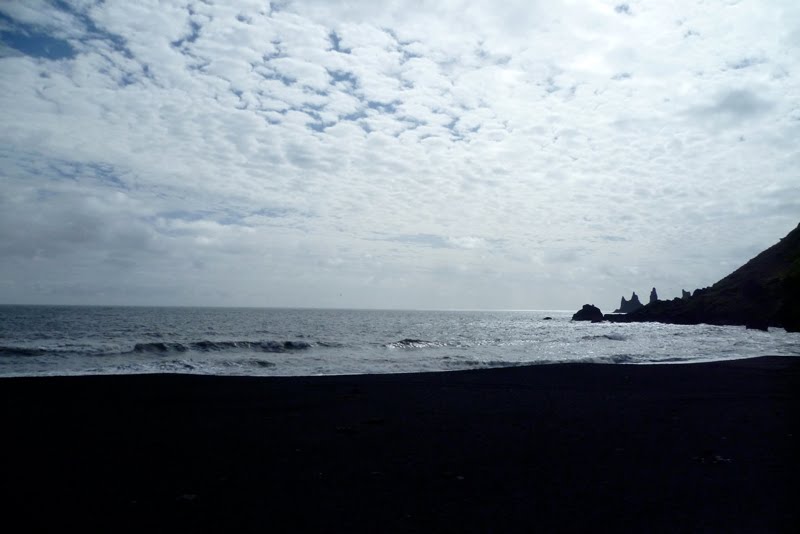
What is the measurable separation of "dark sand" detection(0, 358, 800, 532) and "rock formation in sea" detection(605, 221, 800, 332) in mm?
56529

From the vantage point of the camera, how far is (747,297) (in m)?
79.8

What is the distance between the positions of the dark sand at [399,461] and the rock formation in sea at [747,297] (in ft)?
185

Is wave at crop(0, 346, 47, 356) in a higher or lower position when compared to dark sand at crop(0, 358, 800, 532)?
lower

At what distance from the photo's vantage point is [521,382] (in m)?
20.7

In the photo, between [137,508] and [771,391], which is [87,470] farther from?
[771,391]

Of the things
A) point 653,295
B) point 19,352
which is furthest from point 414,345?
point 653,295

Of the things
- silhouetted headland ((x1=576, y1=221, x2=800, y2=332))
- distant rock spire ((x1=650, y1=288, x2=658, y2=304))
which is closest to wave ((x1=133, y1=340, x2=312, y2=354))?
silhouetted headland ((x1=576, y1=221, x2=800, y2=332))

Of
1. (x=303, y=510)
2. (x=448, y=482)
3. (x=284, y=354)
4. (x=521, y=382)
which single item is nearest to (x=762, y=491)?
(x=448, y=482)

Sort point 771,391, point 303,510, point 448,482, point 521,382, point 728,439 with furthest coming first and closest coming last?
point 521,382
point 771,391
point 728,439
point 448,482
point 303,510

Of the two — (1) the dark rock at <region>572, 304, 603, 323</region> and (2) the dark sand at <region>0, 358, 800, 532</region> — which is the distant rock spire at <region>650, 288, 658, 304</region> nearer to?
(1) the dark rock at <region>572, 304, 603, 323</region>

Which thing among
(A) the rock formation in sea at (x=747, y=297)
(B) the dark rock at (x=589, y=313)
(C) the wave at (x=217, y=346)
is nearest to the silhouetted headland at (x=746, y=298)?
(A) the rock formation in sea at (x=747, y=297)

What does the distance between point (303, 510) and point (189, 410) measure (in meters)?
8.81

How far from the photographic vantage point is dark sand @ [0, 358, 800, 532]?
246 inches

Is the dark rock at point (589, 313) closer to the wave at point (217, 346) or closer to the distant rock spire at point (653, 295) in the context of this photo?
the distant rock spire at point (653, 295)
